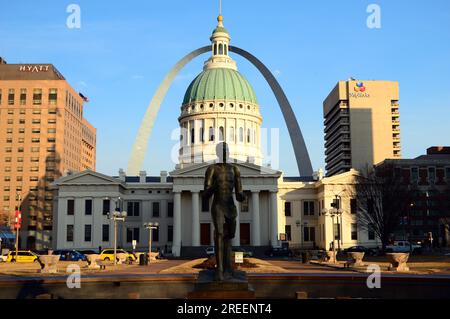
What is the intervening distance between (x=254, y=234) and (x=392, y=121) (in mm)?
82507

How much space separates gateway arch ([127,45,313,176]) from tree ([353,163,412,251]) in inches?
1219

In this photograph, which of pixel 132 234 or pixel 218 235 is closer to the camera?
pixel 218 235

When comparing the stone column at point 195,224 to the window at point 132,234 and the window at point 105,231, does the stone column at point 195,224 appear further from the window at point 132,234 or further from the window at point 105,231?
the window at point 105,231

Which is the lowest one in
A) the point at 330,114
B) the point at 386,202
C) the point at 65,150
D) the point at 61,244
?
the point at 61,244

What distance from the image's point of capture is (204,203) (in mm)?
88938

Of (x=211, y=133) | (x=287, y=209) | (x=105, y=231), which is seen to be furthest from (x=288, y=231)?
(x=105, y=231)

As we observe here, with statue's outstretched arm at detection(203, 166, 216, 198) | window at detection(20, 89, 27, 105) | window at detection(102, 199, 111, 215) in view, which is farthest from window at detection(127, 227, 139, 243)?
statue's outstretched arm at detection(203, 166, 216, 198)

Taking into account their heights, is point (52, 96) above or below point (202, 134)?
above

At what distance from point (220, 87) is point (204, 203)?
3482cm

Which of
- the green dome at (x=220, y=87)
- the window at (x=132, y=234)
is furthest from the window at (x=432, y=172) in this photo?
the window at (x=132, y=234)

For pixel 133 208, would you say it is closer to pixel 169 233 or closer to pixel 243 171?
pixel 169 233
